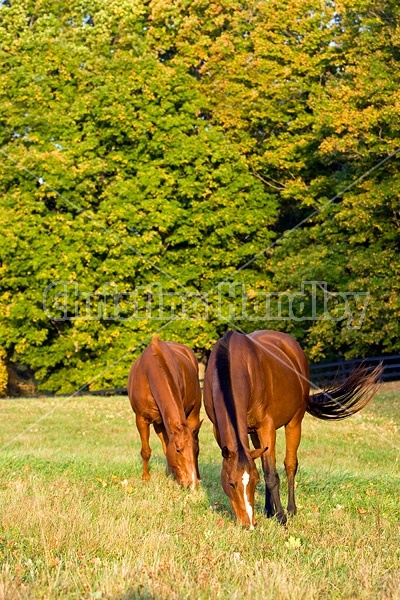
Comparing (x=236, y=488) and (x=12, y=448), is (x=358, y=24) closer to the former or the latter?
(x=12, y=448)

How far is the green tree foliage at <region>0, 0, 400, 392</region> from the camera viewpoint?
31734 millimetres

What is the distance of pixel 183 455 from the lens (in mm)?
9812

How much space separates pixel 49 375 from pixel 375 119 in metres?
16.7

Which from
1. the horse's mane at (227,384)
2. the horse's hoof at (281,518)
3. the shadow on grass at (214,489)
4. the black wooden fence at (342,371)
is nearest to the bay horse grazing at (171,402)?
the shadow on grass at (214,489)

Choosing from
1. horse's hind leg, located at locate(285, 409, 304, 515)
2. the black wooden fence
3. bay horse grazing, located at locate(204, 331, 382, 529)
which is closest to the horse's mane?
bay horse grazing, located at locate(204, 331, 382, 529)

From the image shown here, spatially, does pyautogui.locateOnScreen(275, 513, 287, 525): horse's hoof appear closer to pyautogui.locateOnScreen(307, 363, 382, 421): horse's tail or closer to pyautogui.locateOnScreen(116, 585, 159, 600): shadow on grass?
pyautogui.locateOnScreen(307, 363, 382, 421): horse's tail

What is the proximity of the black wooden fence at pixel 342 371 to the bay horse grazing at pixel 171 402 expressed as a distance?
1554 cm

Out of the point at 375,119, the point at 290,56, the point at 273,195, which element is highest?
the point at 290,56

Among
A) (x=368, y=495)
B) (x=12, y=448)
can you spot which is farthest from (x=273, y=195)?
(x=368, y=495)

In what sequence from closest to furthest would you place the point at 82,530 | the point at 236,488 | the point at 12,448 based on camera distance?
the point at 82,530 → the point at 236,488 → the point at 12,448

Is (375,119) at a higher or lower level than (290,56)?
lower

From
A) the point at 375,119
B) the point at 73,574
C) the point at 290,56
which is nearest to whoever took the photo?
the point at 73,574

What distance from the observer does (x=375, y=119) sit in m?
27.3

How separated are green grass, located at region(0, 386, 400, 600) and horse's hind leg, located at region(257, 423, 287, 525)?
0.75 ft
